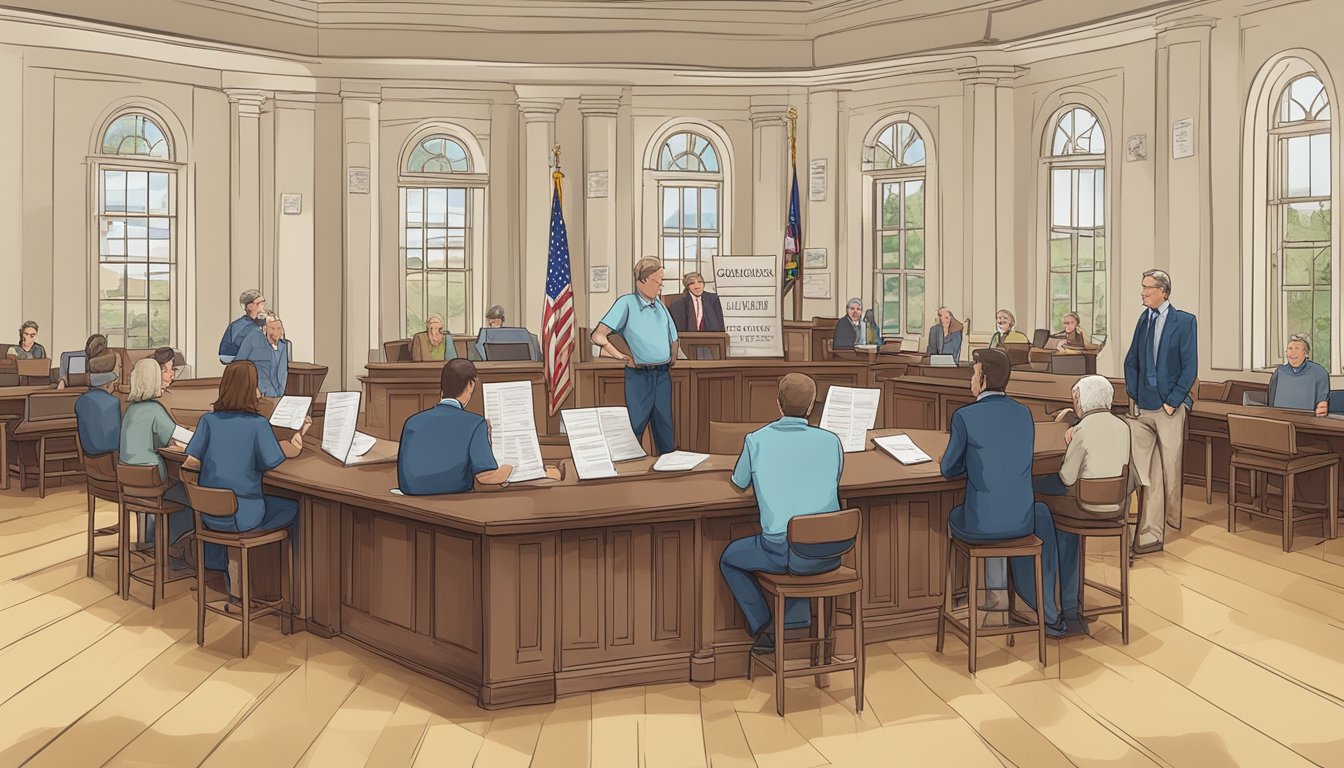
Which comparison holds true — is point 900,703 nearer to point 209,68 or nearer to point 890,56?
point 890,56

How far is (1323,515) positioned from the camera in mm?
7109

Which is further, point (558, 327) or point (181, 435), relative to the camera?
point (558, 327)

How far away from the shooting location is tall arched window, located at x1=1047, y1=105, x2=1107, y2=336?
11.6 meters

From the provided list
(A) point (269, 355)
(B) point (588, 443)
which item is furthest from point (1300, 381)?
(A) point (269, 355)

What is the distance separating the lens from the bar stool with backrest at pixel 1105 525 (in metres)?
4.62

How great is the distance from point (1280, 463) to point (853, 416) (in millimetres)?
3445

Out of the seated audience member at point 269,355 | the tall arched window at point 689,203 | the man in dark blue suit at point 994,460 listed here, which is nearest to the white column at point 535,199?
the tall arched window at point 689,203

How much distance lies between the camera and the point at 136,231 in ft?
39.1

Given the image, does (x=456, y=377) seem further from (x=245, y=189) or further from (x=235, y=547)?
(x=245, y=189)

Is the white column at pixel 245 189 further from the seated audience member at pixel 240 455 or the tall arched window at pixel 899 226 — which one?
the seated audience member at pixel 240 455

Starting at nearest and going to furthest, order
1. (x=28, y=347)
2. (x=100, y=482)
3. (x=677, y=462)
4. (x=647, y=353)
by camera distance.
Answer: (x=677, y=462)
(x=100, y=482)
(x=647, y=353)
(x=28, y=347)

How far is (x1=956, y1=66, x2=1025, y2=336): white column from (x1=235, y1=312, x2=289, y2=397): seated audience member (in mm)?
7829

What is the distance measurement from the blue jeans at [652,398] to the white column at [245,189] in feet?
24.2

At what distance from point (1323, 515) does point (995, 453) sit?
13.8 feet
